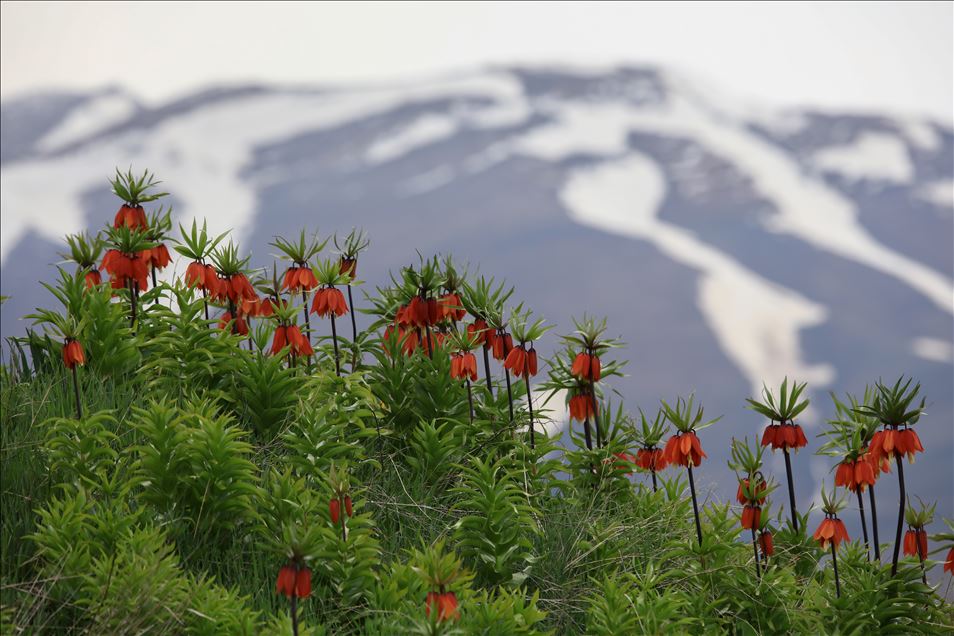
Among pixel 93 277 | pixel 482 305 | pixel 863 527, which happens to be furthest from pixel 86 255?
pixel 863 527

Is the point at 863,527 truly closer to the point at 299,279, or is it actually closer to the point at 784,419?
the point at 784,419

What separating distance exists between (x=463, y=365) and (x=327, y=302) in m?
0.89

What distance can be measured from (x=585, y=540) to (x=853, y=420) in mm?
1616

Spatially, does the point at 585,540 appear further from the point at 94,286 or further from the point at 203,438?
the point at 94,286

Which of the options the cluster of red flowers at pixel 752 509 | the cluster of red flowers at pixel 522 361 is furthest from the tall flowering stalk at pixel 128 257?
the cluster of red flowers at pixel 752 509

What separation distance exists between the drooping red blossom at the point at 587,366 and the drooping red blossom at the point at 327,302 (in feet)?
4.82

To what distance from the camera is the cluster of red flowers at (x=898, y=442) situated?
4980 millimetres

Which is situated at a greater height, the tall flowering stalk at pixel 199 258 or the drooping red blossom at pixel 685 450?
the tall flowering stalk at pixel 199 258

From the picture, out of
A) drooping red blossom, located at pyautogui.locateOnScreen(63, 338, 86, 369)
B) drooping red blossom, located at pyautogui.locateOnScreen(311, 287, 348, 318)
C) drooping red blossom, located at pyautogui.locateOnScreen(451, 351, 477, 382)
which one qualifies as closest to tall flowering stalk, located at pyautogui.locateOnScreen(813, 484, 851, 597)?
drooping red blossom, located at pyautogui.locateOnScreen(451, 351, 477, 382)

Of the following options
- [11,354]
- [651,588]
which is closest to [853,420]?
[651,588]

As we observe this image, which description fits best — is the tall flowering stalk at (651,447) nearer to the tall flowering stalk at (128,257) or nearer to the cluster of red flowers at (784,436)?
the cluster of red flowers at (784,436)

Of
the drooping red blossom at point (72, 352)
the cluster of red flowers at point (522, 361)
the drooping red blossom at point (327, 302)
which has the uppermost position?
the drooping red blossom at point (327, 302)

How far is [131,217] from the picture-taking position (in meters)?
6.35

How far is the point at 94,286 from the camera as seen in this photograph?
632 centimetres
